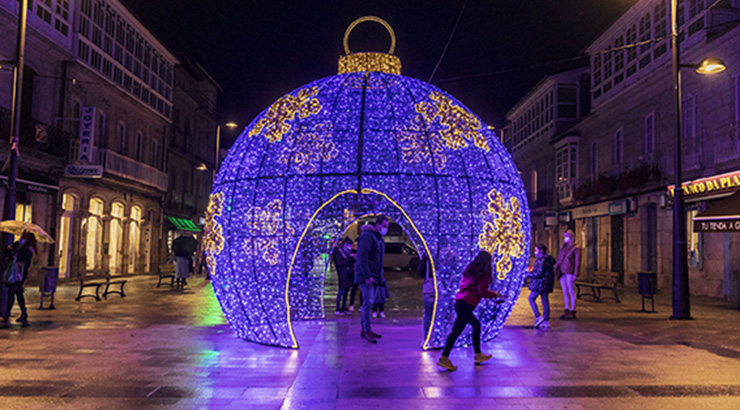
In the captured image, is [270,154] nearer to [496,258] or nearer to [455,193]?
[455,193]

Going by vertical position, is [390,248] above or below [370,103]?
below

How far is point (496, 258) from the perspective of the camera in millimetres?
7703

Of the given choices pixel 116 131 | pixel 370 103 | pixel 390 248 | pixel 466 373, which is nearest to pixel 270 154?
pixel 370 103

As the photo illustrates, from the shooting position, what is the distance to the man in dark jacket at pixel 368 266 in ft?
26.1

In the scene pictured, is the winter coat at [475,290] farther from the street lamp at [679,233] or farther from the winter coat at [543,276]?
the street lamp at [679,233]

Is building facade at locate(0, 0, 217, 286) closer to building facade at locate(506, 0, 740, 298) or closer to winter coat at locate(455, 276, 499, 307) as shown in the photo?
winter coat at locate(455, 276, 499, 307)

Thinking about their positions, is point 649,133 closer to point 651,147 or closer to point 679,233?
point 651,147

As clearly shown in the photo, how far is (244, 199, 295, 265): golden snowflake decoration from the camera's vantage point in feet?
25.1

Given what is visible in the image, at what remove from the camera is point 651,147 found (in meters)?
21.8

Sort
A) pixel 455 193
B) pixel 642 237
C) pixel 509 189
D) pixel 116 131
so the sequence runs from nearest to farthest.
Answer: pixel 455 193 < pixel 509 189 < pixel 642 237 < pixel 116 131

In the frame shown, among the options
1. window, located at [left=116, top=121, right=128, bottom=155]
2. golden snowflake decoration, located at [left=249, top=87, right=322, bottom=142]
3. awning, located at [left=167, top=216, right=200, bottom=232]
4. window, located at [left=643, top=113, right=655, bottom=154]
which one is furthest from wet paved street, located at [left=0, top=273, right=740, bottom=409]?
awning, located at [left=167, top=216, right=200, bottom=232]

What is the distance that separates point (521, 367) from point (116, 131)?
77.3 ft

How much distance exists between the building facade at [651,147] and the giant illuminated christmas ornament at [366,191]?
7.74m

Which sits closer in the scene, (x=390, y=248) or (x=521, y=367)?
(x=521, y=367)
